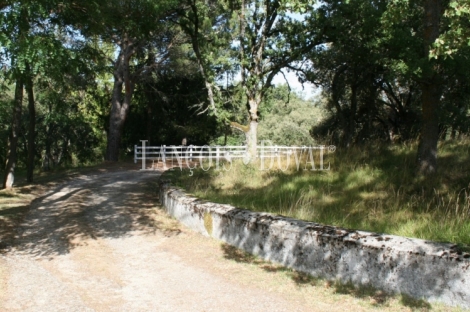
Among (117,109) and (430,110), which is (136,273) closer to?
(430,110)

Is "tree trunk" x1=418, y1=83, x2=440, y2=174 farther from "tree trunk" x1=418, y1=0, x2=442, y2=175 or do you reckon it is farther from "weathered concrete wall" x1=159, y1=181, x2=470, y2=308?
"weathered concrete wall" x1=159, y1=181, x2=470, y2=308

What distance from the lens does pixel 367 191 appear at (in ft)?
25.7

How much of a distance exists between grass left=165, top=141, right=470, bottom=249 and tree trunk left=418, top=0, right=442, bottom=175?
1.03ft

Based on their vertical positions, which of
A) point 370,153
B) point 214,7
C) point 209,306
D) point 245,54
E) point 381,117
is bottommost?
point 209,306

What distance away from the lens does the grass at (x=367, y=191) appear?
5660 mm

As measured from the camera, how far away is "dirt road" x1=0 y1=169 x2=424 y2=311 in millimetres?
4395

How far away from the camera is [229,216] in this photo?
21.6 ft

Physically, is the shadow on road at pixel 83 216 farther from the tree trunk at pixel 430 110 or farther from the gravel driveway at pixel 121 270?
the tree trunk at pixel 430 110

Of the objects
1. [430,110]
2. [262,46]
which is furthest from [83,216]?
[262,46]

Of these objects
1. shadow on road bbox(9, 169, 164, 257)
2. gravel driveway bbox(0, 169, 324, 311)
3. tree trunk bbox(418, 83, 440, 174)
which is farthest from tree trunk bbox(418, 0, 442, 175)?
shadow on road bbox(9, 169, 164, 257)

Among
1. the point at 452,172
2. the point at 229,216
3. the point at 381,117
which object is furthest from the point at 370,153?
the point at 381,117

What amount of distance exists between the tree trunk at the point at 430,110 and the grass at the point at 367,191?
313 millimetres

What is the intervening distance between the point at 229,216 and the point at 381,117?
2322 cm

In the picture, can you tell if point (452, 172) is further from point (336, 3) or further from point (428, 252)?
point (336, 3)
